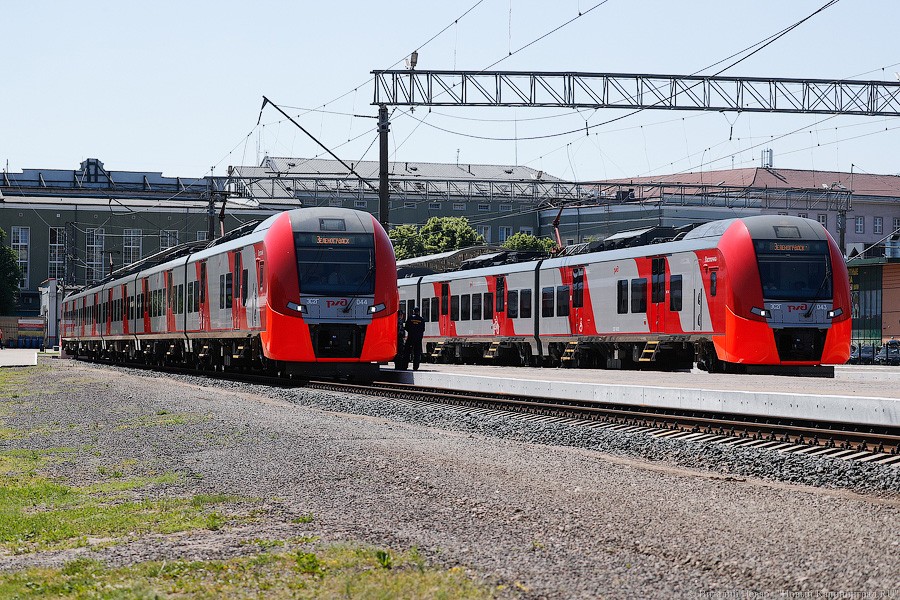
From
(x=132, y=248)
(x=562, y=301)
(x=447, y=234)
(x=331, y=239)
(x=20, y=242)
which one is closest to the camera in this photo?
(x=331, y=239)

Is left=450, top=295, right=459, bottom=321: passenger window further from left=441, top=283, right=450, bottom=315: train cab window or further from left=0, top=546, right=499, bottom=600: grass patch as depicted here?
left=0, top=546, right=499, bottom=600: grass patch

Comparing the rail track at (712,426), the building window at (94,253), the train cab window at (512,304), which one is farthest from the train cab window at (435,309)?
the building window at (94,253)

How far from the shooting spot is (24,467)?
1177cm

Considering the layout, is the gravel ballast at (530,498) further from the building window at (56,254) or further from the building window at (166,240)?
the building window at (56,254)

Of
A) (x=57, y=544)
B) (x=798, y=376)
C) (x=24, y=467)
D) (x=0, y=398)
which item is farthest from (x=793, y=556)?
(x=0, y=398)

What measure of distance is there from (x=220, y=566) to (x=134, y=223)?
9320cm

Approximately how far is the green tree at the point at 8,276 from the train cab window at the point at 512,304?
219 feet

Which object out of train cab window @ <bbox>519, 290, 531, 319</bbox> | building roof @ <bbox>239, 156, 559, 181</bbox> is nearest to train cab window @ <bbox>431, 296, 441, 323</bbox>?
train cab window @ <bbox>519, 290, 531, 319</bbox>

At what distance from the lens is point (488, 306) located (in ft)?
123

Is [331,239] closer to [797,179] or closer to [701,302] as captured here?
[701,302]

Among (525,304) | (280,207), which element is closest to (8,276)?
(280,207)

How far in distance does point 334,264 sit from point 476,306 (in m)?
14.6

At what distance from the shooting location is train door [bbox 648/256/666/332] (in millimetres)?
26891

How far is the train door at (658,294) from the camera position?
26891 mm
